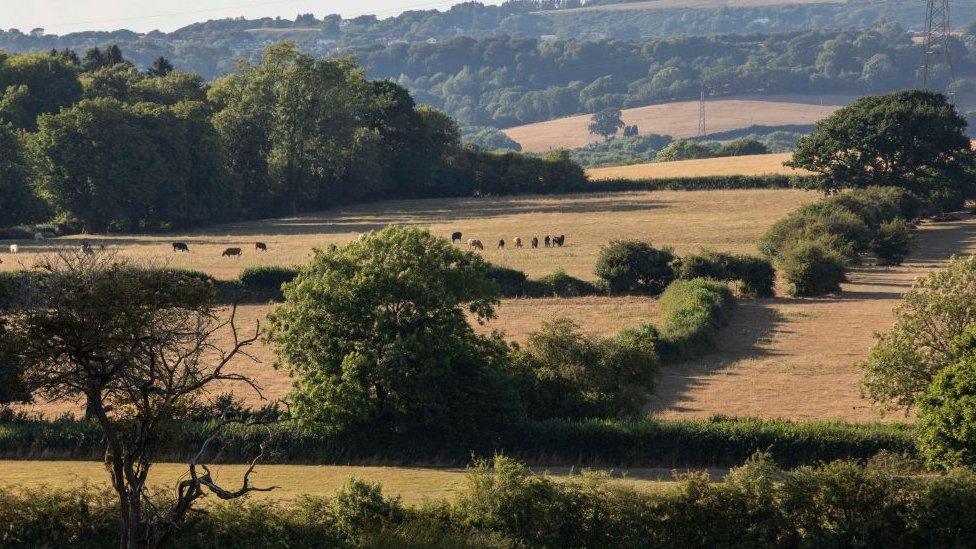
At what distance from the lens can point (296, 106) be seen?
114625 mm

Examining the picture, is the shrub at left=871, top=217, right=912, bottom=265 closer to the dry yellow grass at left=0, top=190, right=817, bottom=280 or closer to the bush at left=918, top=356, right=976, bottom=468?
the dry yellow grass at left=0, top=190, right=817, bottom=280

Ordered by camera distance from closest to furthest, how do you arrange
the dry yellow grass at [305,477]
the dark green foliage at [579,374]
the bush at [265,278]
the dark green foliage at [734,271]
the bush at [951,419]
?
the dry yellow grass at [305,477], the bush at [951,419], the dark green foliage at [579,374], the bush at [265,278], the dark green foliage at [734,271]

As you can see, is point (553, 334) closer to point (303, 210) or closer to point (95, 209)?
point (95, 209)

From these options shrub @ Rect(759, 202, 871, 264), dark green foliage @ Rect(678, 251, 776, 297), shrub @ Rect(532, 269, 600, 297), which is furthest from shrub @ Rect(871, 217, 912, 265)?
shrub @ Rect(532, 269, 600, 297)

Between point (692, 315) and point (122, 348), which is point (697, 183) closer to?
point (692, 315)

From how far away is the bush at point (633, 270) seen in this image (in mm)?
66312

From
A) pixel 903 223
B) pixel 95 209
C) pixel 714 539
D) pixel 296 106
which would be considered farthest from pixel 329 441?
pixel 296 106

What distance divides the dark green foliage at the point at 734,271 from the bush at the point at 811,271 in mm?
1135

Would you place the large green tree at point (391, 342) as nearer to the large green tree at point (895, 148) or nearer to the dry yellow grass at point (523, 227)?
the dry yellow grass at point (523, 227)

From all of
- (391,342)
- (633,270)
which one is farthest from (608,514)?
(633,270)

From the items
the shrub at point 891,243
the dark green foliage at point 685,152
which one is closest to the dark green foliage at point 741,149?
the dark green foliage at point 685,152

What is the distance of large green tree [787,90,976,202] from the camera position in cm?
9656

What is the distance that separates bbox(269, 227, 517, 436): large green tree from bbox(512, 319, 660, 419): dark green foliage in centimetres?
147

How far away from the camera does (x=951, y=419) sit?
30.0m
